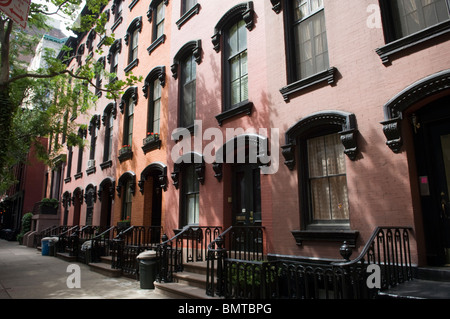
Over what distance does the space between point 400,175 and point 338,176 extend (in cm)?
127

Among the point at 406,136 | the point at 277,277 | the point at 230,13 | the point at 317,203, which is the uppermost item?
the point at 230,13

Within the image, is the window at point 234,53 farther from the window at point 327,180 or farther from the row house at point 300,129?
the window at point 327,180

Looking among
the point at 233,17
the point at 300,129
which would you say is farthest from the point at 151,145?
the point at 300,129

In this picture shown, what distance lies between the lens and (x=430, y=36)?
208 inches

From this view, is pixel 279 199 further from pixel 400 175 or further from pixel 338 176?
pixel 400 175

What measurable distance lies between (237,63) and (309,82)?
2.96 meters

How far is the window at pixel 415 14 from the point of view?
5480 millimetres

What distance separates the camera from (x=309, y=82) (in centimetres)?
695

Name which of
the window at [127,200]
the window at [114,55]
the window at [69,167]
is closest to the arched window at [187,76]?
the window at [127,200]

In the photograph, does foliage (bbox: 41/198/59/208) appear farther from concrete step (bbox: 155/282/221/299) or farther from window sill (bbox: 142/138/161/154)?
concrete step (bbox: 155/282/221/299)

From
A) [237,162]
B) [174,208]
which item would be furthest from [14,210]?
[237,162]

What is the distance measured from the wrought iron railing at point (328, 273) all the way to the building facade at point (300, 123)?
280 mm

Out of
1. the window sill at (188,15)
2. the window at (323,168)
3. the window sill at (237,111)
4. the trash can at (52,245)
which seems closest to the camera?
the window at (323,168)

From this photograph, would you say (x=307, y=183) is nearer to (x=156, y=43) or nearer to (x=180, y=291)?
(x=180, y=291)
